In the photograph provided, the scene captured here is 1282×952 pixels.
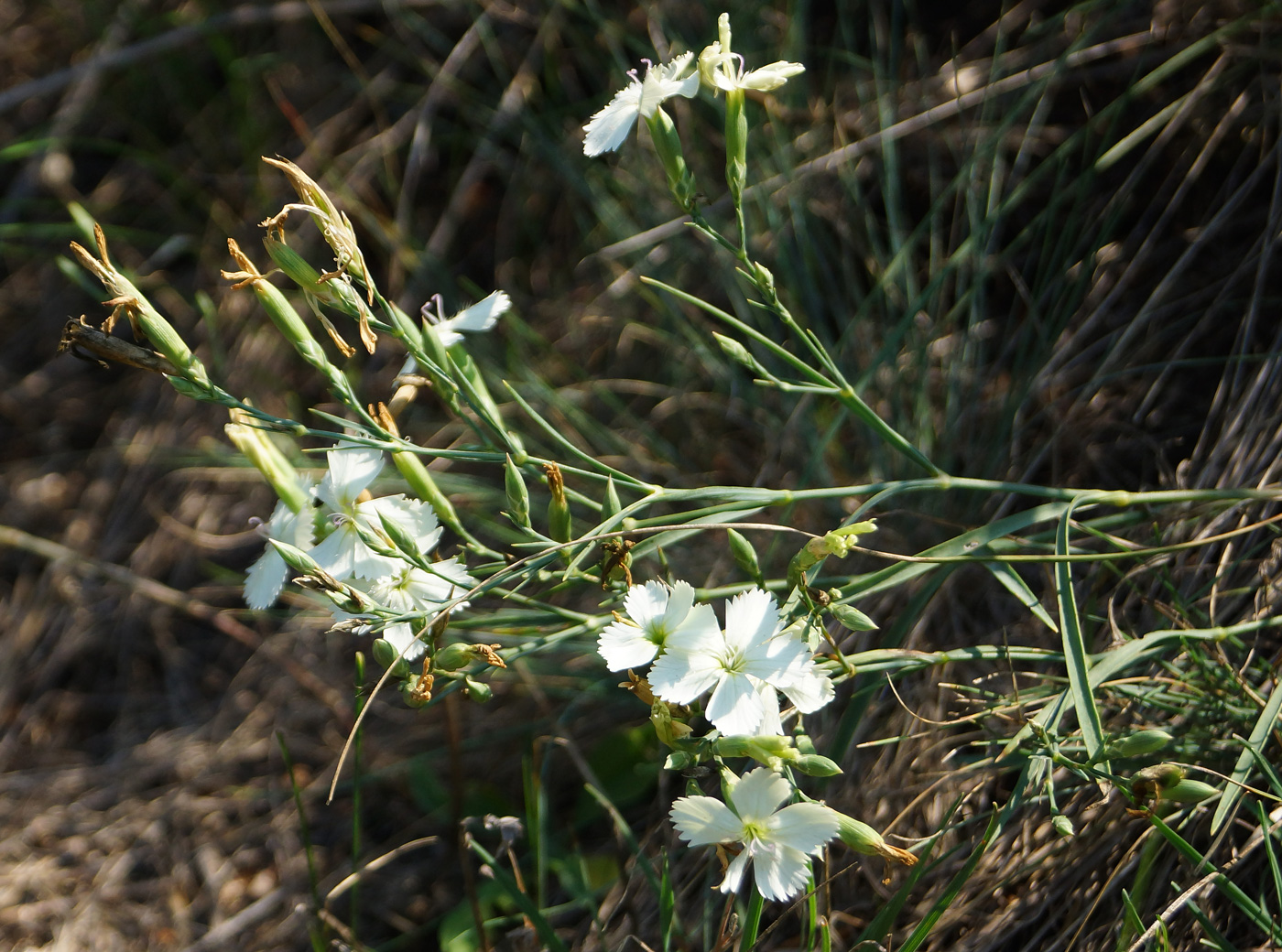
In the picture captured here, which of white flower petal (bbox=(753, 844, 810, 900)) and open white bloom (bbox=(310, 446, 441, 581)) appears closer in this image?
white flower petal (bbox=(753, 844, 810, 900))

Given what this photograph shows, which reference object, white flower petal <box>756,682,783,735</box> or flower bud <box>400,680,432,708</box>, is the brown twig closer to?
flower bud <box>400,680,432,708</box>

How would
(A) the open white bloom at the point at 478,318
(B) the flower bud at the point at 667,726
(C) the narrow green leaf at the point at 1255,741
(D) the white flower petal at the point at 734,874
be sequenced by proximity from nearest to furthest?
(D) the white flower petal at the point at 734,874 < (B) the flower bud at the point at 667,726 < (C) the narrow green leaf at the point at 1255,741 < (A) the open white bloom at the point at 478,318

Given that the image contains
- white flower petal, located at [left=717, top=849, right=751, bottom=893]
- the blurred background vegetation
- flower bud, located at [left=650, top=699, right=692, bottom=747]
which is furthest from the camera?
the blurred background vegetation

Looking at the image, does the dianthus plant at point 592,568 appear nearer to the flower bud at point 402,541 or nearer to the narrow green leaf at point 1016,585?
the flower bud at point 402,541

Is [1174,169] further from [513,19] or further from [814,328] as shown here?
[513,19]

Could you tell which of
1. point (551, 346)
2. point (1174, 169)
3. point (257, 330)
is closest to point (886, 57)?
point (1174, 169)

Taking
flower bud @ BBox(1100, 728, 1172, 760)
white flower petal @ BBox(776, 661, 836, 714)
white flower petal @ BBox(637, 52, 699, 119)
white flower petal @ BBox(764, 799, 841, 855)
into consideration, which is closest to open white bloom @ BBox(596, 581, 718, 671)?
white flower petal @ BBox(776, 661, 836, 714)

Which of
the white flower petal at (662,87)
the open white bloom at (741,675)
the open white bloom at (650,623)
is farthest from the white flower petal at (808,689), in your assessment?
the white flower petal at (662,87)
